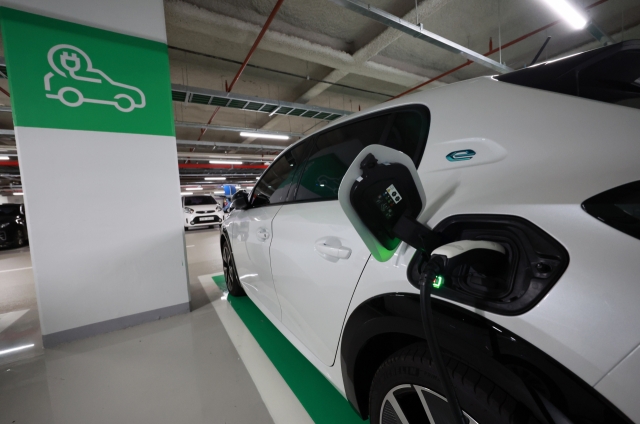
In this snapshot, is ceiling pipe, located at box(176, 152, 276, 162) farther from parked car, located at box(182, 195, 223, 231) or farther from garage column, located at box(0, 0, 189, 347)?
garage column, located at box(0, 0, 189, 347)

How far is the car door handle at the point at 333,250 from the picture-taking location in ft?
3.21

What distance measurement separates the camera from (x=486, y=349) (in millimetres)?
576

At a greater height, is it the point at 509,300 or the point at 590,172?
the point at 590,172

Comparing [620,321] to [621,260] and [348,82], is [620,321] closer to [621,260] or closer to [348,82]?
[621,260]

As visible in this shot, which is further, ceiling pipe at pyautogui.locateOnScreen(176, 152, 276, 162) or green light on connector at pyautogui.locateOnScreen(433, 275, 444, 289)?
ceiling pipe at pyautogui.locateOnScreen(176, 152, 276, 162)

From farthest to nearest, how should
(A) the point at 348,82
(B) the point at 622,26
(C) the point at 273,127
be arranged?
(C) the point at 273,127 → (A) the point at 348,82 → (B) the point at 622,26

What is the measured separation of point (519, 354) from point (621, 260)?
0.82 ft

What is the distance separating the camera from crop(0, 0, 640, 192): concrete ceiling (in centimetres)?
390

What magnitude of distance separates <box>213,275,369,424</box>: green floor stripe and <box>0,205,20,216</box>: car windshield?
30.1 feet

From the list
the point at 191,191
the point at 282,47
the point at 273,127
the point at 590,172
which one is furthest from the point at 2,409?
the point at 191,191

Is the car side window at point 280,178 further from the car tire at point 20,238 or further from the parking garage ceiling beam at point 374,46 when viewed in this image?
the car tire at point 20,238

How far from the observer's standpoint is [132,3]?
2283 mm

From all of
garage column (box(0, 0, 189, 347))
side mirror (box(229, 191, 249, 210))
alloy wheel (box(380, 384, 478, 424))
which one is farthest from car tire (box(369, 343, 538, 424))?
garage column (box(0, 0, 189, 347))

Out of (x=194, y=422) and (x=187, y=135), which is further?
(x=187, y=135)
